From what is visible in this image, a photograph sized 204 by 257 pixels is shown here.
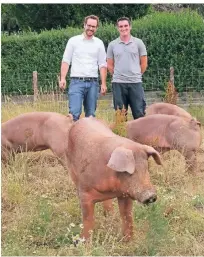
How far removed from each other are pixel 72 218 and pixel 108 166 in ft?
4.29

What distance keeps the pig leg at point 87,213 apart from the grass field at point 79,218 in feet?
0.34

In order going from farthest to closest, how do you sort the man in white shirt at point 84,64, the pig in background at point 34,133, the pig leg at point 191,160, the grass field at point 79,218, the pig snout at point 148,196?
1. the man in white shirt at point 84,64
2. the pig in background at point 34,133
3. the pig leg at point 191,160
4. the grass field at point 79,218
5. the pig snout at point 148,196

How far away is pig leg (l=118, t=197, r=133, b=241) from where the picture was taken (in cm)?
511

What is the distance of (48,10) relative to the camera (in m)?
22.4

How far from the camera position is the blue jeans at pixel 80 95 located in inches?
327

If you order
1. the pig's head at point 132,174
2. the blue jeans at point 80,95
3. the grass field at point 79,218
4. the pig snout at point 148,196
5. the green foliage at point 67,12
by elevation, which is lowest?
the grass field at point 79,218

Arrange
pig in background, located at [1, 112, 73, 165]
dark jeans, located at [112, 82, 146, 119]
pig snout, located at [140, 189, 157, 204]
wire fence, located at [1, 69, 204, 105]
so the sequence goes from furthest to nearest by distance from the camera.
Result: wire fence, located at [1, 69, 204, 105]
dark jeans, located at [112, 82, 146, 119]
pig in background, located at [1, 112, 73, 165]
pig snout, located at [140, 189, 157, 204]

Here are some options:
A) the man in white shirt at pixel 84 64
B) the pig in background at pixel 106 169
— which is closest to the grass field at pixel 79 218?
the pig in background at pixel 106 169

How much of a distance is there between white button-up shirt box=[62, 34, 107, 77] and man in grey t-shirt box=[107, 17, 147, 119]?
344mm

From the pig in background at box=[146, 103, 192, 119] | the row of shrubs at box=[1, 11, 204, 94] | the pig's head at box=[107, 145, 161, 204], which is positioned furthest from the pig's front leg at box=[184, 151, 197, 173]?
the row of shrubs at box=[1, 11, 204, 94]

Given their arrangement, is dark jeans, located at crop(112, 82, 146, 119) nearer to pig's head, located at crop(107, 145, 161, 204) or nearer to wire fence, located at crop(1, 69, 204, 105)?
pig's head, located at crop(107, 145, 161, 204)

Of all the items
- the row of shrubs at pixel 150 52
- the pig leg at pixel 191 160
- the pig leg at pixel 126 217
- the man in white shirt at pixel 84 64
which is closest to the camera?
the pig leg at pixel 126 217

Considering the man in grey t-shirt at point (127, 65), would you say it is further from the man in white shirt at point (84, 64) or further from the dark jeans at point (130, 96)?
the man in white shirt at point (84, 64)

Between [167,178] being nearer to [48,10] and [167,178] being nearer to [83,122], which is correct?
[83,122]
